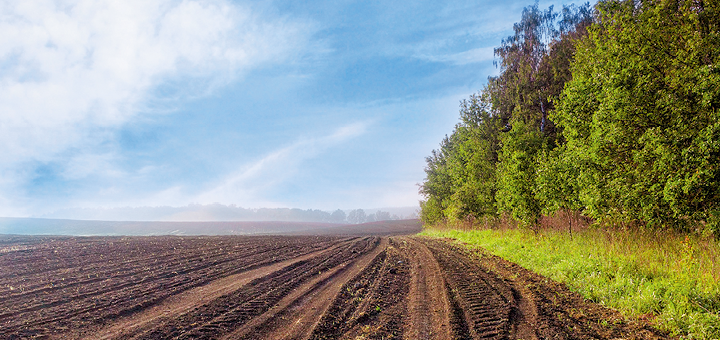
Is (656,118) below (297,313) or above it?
above

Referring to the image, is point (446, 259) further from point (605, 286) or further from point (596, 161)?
point (596, 161)

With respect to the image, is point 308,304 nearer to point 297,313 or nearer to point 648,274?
point 297,313

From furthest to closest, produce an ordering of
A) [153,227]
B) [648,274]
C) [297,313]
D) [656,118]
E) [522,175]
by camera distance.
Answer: [153,227], [522,175], [656,118], [648,274], [297,313]

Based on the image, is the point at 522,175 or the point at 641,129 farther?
the point at 522,175

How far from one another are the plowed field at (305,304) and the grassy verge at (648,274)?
0.47 meters

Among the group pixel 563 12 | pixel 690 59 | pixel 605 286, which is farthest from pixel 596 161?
pixel 563 12

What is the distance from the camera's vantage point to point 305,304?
6.25 metres

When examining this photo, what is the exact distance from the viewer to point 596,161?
1045 cm

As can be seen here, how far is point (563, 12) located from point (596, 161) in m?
20.2

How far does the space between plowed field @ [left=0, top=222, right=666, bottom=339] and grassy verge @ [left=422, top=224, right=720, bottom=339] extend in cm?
47

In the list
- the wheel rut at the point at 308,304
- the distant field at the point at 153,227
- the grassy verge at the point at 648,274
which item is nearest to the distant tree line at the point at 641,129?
the grassy verge at the point at 648,274

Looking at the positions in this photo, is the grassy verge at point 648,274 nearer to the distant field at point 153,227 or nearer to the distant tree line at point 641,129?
the distant tree line at point 641,129

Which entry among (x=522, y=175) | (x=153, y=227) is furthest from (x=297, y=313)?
(x=153, y=227)

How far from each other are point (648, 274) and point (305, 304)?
25.1 feet
